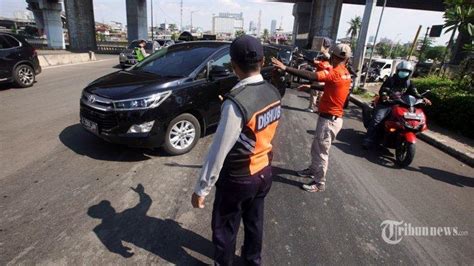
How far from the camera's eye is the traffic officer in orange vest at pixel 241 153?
1.82m

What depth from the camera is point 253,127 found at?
188cm

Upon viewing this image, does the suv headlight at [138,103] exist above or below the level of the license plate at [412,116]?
above

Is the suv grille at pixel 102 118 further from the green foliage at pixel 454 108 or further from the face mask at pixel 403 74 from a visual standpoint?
the green foliage at pixel 454 108

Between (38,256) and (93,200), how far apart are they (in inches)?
35.3

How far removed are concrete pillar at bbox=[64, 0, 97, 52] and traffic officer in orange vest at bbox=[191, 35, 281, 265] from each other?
33441mm

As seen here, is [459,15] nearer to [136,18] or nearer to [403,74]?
[403,74]

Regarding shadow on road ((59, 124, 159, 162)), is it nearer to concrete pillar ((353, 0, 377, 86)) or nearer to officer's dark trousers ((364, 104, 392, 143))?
officer's dark trousers ((364, 104, 392, 143))

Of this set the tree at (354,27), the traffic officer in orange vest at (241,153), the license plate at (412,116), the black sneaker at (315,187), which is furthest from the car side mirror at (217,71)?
the tree at (354,27)

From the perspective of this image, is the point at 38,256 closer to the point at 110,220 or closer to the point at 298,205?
the point at 110,220

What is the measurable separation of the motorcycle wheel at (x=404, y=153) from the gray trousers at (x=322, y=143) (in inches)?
73.5

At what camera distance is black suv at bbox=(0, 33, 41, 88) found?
866cm

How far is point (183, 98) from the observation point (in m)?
4.43

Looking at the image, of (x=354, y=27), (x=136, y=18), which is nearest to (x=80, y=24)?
(x=136, y=18)

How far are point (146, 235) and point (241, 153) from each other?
1.53 meters
